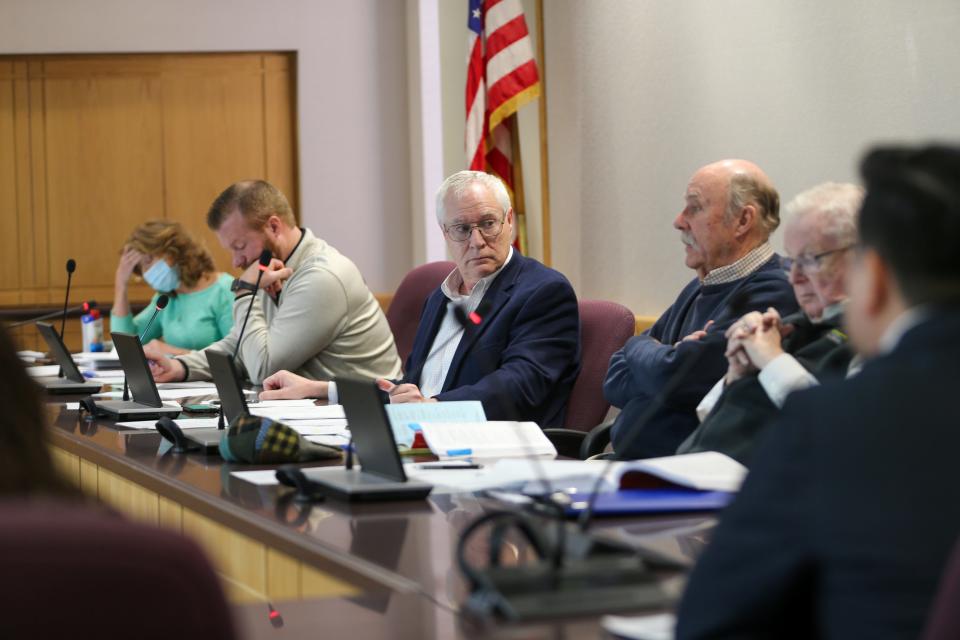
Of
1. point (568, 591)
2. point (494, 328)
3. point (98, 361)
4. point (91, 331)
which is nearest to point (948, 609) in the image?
point (568, 591)

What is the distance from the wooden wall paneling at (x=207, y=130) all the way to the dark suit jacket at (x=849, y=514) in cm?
671

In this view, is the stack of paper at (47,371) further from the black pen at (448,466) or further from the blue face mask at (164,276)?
the black pen at (448,466)

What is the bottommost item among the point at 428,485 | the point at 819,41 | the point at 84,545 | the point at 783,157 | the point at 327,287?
the point at 428,485

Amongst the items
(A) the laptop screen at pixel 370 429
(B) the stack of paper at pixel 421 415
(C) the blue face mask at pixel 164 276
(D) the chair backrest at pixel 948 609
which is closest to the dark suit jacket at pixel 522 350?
(B) the stack of paper at pixel 421 415

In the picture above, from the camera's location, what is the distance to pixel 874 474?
1066 millimetres

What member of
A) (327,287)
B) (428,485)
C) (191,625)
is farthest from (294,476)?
(327,287)

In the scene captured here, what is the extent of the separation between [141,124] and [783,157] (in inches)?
183

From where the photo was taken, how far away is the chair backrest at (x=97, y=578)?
714 mm

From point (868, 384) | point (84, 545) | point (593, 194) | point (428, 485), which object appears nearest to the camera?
point (84, 545)

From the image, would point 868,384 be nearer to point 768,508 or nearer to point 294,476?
point 768,508

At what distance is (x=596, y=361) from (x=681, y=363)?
0.64m

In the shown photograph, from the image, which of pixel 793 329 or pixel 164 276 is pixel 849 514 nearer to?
pixel 793 329

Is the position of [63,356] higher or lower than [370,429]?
higher

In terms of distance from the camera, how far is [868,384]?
110 centimetres
